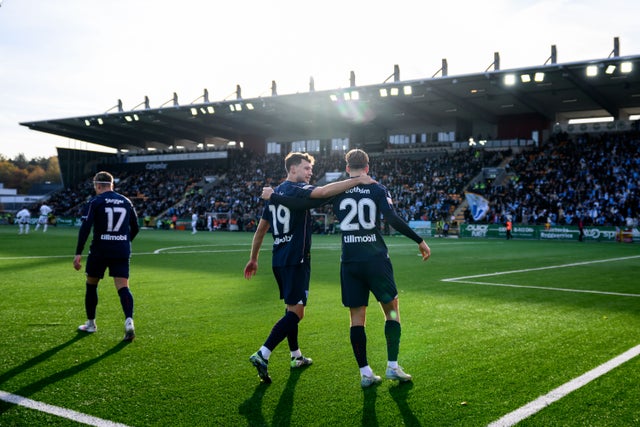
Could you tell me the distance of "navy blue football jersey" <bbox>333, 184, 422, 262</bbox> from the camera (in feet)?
16.0

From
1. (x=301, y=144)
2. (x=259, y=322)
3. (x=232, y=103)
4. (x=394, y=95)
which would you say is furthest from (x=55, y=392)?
(x=301, y=144)

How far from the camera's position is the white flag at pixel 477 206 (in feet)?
128

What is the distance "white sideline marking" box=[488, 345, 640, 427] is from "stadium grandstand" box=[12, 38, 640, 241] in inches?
1256

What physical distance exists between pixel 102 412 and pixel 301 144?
194ft

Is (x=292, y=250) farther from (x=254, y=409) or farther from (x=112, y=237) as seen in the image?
(x=112, y=237)

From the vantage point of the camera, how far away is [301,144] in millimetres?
62469

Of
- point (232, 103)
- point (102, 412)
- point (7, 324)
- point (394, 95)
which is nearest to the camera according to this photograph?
point (102, 412)

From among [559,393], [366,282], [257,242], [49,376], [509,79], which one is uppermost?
[509,79]

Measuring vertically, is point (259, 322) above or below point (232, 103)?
below

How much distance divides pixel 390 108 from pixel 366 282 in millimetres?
45050

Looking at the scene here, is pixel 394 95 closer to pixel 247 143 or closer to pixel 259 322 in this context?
pixel 247 143

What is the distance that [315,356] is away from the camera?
18.9ft

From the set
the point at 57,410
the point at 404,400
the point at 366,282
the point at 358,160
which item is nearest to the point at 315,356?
the point at 366,282

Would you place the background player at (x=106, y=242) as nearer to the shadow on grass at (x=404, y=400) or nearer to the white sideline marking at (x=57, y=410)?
the white sideline marking at (x=57, y=410)
